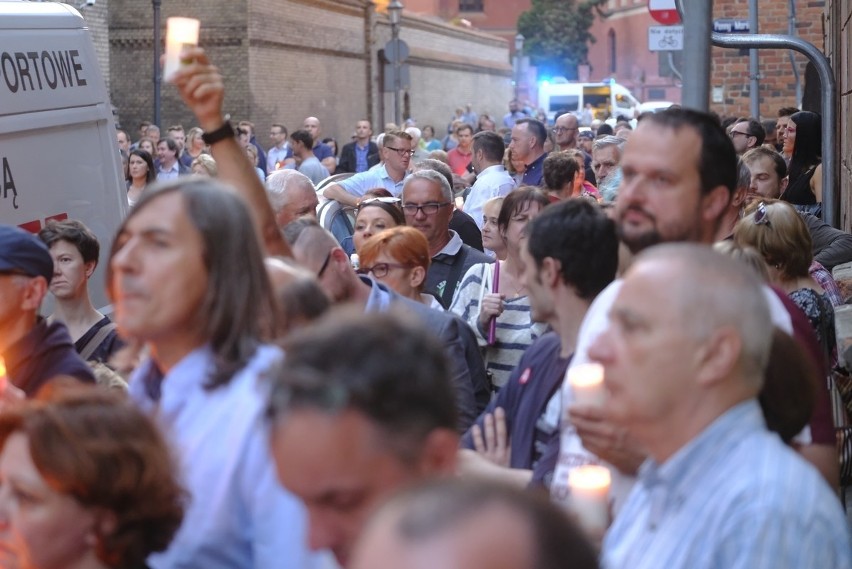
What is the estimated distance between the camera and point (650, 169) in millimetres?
3961

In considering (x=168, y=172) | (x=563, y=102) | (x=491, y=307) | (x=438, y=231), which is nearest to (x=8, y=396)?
(x=491, y=307)

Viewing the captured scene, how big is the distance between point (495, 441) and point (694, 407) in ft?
4.74

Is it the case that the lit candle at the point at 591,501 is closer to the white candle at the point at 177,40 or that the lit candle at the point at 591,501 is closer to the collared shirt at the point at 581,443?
the collared shirt at the point at 581,443

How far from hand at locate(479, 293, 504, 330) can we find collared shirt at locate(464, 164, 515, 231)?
4917 mm

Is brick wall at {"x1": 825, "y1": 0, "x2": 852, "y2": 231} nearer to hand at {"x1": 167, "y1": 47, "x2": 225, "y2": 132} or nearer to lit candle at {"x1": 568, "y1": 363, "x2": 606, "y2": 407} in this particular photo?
hand at {"x1": 167, "y1": 47, "x2": 225, "y2": 132}

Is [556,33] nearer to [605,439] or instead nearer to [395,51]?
[395,51]

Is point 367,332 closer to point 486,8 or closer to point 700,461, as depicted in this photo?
point 700,461

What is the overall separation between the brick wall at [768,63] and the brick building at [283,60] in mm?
11161

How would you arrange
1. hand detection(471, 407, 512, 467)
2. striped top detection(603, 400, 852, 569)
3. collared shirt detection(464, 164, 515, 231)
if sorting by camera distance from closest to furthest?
1. striped top detection(603, 400, 852, 569)
2. hand detection(471, 407, 512, 467)
3. collared shirt detection(464, 164, 515, 231)

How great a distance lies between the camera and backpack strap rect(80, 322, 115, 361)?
6.41 m

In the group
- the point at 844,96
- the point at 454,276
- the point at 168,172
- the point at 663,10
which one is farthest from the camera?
the point at 168,172

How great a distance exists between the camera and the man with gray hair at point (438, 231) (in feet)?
26.5

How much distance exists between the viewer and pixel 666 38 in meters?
19.5

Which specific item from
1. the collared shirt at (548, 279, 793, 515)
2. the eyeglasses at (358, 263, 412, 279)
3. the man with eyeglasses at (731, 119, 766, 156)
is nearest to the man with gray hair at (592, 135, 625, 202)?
the man with eyeglasses at (731, 119, 766, 156)
